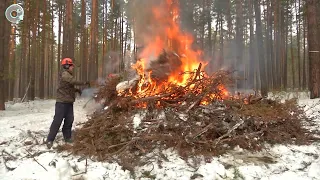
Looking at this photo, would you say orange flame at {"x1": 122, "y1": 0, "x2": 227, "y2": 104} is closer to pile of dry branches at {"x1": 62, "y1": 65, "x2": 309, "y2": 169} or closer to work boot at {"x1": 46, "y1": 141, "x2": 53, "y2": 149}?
pile of dry branches at {"x1": 62, "y1": 65, "x2": 309, "y2": 169}

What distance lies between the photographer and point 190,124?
5.51 meters

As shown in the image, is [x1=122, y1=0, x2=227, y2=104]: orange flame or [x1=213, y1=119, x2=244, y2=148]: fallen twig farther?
[x1=122, y1=0, x2=227, y2=104]: orange flame

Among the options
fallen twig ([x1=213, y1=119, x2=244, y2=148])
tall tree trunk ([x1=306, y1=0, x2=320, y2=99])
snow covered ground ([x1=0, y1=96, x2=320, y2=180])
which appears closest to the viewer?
snow covered ground ([x1=0, y1=96, x2=320, y2=180])

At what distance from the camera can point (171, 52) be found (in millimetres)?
7715

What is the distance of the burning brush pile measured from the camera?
5.00 m

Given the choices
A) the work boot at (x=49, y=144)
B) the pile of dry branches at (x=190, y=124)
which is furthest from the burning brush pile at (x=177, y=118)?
the work boot at (x=49, y=144)

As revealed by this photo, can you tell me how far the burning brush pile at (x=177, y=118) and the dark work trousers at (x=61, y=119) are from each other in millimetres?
253

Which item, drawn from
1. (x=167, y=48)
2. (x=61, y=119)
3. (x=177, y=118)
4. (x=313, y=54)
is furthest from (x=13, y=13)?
(x=313, y=54)

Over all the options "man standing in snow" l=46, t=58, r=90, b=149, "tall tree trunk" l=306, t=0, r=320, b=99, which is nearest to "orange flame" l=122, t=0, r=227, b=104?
"man standing in snow" l=46, t=58, r=90, b=149

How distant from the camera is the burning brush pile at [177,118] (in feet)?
16.4

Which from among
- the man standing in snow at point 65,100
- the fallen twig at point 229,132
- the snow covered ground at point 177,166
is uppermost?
the man standing in snow at point 65,100

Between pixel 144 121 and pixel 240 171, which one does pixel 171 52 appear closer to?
pixel 144 121

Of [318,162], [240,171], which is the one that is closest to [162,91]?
[240,171]

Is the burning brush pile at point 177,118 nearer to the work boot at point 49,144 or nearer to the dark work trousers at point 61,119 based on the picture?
the dark work trousers at point 61,119
